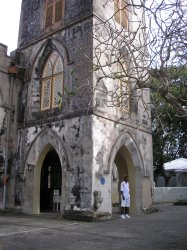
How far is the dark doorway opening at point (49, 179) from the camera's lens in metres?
15.9

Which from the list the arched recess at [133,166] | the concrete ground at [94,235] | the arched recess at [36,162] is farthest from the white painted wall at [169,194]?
the concrete ground at [94,235]

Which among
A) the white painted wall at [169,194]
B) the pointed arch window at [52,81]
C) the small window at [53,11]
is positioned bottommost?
the white painted wall at [169,194]

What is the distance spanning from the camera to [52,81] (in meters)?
14.1

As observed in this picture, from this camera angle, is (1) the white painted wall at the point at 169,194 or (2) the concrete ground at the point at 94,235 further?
(1) the white painted wall at the point at 169,194

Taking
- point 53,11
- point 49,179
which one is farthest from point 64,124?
point 53,11

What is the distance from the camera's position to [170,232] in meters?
9.02

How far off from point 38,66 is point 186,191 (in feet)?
46.1

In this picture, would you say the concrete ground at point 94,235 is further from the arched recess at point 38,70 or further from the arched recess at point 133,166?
the arched recess at point 38,70

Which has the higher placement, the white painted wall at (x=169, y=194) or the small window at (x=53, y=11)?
the small window at (x=53, y=11)

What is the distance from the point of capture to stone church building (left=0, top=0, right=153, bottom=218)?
11.9m

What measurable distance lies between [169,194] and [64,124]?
42.8ft

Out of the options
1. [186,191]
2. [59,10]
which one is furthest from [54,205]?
[186,191]

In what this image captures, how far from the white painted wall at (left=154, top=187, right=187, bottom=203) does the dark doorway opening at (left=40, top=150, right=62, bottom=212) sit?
9.14 m

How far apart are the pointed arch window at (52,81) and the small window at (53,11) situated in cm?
145
